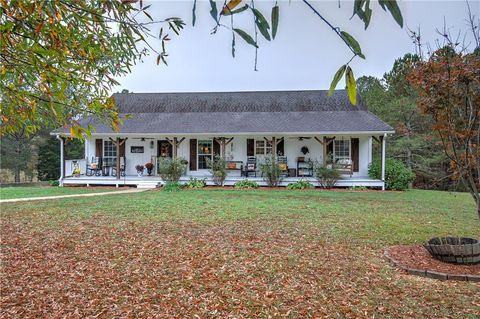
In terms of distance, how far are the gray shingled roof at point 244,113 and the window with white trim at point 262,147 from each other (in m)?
0.97

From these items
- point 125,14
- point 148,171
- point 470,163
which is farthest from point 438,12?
point 148,171

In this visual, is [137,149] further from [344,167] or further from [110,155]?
[344,167]

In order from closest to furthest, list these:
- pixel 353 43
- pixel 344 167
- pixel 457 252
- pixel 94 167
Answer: pixel 353 43
pixel 457 252
pixel 344 167
pixel 94 167

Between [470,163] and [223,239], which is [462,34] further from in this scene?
[223,239]

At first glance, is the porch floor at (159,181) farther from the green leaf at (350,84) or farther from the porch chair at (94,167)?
the green leaf at (350,84)

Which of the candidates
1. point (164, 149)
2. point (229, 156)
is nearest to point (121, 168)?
point (164, 149)

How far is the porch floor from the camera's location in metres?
16.7

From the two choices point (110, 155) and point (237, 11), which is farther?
point (110, 155)

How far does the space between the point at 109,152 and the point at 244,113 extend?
7901mm

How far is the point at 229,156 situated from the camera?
1869 centimetres

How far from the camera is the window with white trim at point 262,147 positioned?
18.8m

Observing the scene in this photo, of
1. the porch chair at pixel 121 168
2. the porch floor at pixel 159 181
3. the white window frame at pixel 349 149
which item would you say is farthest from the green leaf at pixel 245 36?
the porch chair at pixel 121 168

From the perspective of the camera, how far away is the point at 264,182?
17.2 m

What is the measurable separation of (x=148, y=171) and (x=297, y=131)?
26.5ft
